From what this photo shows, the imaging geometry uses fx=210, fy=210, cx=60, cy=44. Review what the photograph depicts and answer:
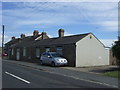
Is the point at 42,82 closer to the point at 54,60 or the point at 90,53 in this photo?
the point at 54,60

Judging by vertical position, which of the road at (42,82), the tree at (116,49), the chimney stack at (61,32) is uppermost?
the chimney stack at (61,32)

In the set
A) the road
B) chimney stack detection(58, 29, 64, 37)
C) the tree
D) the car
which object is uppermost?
chimney stack detection(58, 29, 64, 37)

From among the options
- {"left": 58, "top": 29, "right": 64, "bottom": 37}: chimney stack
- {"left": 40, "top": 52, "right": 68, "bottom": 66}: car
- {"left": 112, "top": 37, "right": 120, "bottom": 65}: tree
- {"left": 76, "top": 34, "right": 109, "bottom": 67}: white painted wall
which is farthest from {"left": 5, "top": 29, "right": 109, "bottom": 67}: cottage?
{"left": 112, "top": 37, "right": 120, "bottom": 65}: tree

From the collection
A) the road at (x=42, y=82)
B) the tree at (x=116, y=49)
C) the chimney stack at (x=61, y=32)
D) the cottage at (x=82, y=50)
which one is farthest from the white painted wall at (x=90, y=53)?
the road at (x=42, y=82)

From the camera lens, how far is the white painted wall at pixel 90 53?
26.2 meters

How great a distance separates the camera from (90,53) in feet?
90.4

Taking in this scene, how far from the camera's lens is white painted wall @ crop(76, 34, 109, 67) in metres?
26.2

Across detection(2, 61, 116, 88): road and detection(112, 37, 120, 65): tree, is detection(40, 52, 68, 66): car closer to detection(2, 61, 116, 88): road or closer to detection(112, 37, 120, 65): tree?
detection(112, 37, 120, 65): tree

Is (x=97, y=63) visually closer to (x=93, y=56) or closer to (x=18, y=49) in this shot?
(x=93, y=56)

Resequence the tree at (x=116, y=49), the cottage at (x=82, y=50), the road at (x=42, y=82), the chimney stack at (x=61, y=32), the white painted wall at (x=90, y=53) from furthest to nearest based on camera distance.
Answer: the chimney stack at (x=61, y=32), the white painted wall at (x=90, y=53), the cottage at (x=82, y=50), the tree at (x=116, y=49), the road at (x=42, y=82)

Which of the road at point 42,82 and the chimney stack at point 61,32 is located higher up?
the chimney stack at point 61,32

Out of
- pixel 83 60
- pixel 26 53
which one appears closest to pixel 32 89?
pixel 83 60

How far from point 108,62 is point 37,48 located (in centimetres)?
1189

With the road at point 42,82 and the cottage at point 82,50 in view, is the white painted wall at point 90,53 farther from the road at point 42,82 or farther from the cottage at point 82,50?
the road at point 42,82
